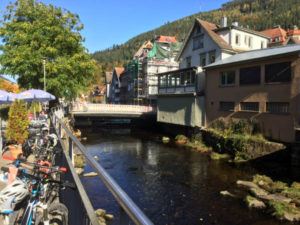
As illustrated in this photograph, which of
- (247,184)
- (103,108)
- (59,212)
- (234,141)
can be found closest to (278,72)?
(234,141)

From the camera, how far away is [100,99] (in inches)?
4309

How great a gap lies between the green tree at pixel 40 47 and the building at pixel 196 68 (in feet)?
35.8

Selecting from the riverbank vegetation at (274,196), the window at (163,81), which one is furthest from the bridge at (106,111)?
the riverbank vegetation at (274,196)

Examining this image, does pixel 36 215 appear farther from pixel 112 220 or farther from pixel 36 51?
pixel 36 51

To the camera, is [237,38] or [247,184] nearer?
[247,184]

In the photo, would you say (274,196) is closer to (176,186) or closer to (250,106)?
(176,186)

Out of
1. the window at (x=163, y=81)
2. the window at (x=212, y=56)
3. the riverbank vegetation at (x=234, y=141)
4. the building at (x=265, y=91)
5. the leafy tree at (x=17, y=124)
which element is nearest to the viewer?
the leafy tree at (x=17, y=124)

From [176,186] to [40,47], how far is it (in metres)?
20.8

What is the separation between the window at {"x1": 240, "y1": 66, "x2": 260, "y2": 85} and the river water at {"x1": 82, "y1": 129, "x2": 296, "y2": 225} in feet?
24.4

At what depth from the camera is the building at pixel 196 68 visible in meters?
26.4

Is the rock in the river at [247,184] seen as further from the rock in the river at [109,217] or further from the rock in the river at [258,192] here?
the rock in the river at [109,217]

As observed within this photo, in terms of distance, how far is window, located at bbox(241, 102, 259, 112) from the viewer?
64.7 ft

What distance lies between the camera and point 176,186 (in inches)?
547

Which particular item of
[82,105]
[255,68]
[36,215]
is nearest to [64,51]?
[82,105]
